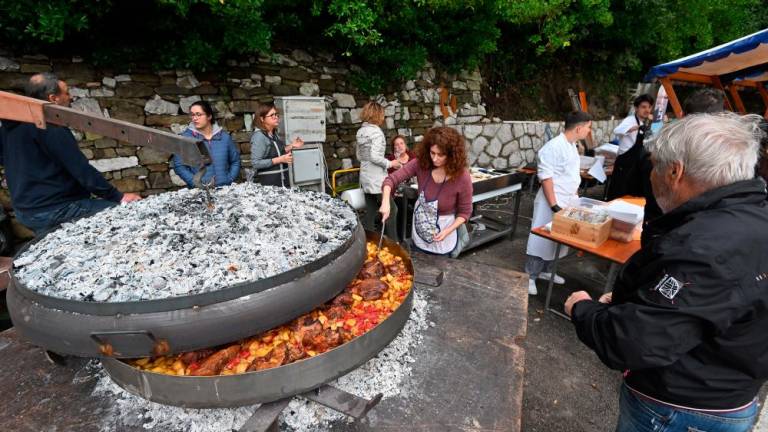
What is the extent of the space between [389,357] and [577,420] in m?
1.79

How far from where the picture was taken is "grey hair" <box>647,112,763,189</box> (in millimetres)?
1308

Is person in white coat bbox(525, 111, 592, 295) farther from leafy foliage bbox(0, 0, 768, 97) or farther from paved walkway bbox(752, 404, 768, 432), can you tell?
leafy foliage bbox(0, 0, 768, 97)

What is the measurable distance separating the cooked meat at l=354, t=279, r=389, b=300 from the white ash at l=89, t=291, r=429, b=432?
14.8 inches

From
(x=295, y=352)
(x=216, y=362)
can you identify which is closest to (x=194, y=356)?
(x=216, y=362)

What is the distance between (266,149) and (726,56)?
7.21 meters

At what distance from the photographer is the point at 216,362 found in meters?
1.62

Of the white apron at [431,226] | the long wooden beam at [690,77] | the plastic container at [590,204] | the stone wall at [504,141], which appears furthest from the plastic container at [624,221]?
the stone wall at [504,141]

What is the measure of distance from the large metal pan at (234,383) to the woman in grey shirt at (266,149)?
11.1 ft

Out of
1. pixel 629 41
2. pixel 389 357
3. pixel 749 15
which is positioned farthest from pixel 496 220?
pixel 749 15

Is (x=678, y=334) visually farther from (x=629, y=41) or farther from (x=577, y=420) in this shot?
(x=629, y=41)

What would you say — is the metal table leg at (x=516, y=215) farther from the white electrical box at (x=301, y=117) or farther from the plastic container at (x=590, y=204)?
the white electrical box at (x=301, y=117)

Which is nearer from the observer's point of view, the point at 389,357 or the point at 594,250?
the point at 389,357

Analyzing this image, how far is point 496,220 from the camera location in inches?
273

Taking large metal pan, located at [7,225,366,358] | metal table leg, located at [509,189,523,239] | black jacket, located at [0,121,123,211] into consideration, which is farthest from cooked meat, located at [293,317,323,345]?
metal table leg, located at [509,189,523,239]
